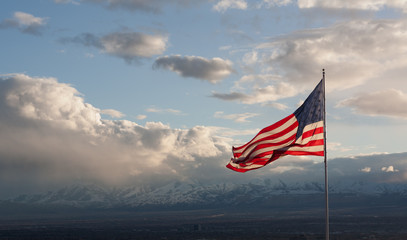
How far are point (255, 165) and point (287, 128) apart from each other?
413cm

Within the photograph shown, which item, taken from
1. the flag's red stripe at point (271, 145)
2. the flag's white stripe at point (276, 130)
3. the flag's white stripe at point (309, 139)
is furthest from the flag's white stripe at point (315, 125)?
the flag's red stripe at point (271, 145)

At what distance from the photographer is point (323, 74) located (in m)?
34.0

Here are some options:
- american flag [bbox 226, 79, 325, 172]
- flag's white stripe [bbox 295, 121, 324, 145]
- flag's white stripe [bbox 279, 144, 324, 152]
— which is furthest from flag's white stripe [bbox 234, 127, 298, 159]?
flag's white stripe [bbox 279, 144, 324, 152]

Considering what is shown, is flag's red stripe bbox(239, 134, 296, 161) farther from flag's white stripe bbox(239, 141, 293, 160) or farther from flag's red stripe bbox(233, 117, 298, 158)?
flag's red stripe bbox(233, 117, 298, 158)

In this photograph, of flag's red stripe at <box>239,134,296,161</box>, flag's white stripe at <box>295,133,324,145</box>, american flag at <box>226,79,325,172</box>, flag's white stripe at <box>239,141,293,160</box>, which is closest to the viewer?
american flag at <box>226,79,325,172</box>

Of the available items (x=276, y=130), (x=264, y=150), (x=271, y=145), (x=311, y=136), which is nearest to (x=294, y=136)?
(x=311, y=136)

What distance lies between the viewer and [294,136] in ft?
120

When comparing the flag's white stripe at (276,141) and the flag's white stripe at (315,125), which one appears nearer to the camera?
the flag's white stripe at (315,125)

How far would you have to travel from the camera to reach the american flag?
35.5 m

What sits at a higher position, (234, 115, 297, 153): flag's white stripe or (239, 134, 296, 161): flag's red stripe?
(234, 115, 297, 153): flag's white stripe

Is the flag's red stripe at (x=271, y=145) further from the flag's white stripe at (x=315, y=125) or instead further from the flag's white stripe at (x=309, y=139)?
the flag's white stripe at (x=315, y=125)

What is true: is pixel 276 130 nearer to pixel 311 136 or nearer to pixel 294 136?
pixel 294 136

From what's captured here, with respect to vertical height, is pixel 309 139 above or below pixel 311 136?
below

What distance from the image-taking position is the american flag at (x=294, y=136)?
35.5m
